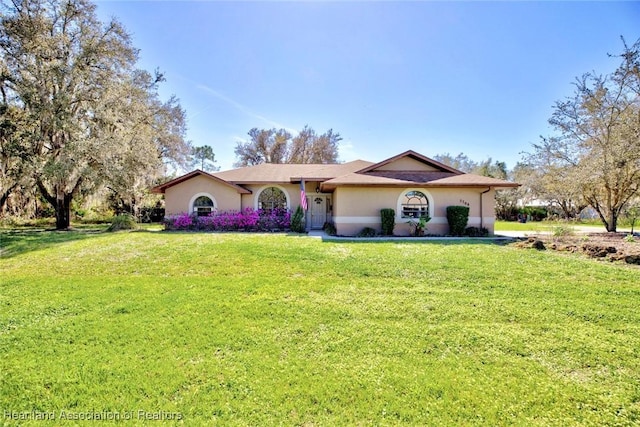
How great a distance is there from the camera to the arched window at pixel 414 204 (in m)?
14.5

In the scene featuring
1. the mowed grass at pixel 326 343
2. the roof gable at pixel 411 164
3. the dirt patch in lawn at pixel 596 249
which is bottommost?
the mowed grass at pixel 326 343

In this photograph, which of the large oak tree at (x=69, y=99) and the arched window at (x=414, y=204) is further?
the arched window at (x=414, y=204)

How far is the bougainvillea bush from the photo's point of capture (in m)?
15.2

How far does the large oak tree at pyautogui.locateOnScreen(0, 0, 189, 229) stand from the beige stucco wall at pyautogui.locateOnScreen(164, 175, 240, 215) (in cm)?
206

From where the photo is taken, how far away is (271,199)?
17234 millimetres

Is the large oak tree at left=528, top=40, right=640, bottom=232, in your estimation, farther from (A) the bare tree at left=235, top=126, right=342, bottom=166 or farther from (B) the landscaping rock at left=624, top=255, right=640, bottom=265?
(A) the bare tree at left=235, top=126, right=342, bottom=166

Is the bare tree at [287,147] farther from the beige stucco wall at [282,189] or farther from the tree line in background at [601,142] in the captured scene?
the tree line in background at [601,142]

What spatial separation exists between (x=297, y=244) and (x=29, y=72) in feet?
50.4

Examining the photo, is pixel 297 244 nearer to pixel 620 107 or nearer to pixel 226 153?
pixel 620 107

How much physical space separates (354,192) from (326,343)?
10665 millimetres

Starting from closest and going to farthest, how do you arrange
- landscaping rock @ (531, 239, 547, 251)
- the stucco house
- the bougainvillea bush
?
landscaping rock @ (531, 239, 547, 251), the stucco house, the bougainvillea bush

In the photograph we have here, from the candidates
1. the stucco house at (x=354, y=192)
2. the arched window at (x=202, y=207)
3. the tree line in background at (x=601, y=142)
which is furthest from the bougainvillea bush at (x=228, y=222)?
the tree line in background at (x=601, y=142)

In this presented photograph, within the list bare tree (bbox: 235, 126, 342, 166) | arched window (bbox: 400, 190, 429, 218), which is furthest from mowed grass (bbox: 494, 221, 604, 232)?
bare tree (bbox: 235, 126, 342, 166)

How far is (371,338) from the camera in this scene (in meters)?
4.16
